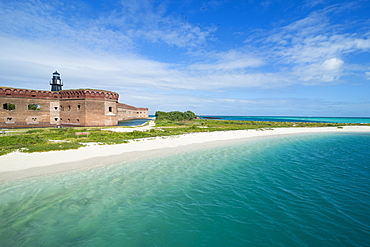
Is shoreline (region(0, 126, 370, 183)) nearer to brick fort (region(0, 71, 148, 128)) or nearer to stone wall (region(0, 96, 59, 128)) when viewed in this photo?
brick fort (region(0, 71, 148, 128))

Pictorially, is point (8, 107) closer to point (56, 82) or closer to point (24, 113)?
point (24, 113)

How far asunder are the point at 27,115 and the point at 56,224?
135ft

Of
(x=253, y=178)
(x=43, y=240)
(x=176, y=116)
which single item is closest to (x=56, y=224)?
(x=43, y=240)

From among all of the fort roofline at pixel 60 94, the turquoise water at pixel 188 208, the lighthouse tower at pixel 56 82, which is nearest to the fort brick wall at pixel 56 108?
the fort roofline at pixel 60 94

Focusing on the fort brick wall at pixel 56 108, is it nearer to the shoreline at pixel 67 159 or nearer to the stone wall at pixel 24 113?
the stone wall at pixel 24 113

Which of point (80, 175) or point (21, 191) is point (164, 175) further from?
point (21, 191)

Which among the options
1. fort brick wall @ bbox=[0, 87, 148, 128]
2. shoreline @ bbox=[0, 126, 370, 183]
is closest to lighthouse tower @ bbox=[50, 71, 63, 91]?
fort brick wall @ bbox=[0, 87, 148, 128]

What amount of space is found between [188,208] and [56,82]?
60.6 metres

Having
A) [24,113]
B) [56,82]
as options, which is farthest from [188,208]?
[56,82]

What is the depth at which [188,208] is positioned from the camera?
6.93 metres

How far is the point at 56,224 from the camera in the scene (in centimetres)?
583

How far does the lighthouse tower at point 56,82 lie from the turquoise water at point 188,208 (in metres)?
53.3

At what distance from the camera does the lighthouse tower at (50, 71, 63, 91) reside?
50.9 metres

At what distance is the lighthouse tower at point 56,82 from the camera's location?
167 feet
